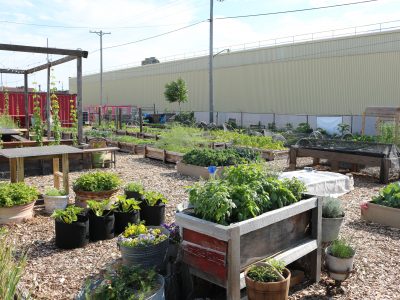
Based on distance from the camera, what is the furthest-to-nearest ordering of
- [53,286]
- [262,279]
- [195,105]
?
1. [195,105]
2. [53,286]
3. [262,279]

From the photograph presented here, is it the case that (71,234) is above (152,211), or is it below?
below

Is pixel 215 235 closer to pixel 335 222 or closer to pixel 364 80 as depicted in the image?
pixel 335 222

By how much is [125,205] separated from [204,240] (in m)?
2.16

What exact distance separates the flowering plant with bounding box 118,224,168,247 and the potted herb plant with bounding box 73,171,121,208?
2220mm

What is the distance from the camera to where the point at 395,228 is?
5969 millimetres

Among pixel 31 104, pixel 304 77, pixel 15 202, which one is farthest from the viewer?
pixel 304 77

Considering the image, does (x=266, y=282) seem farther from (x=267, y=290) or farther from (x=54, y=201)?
(x=54, y=201)

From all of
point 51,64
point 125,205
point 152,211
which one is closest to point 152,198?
point 152,211

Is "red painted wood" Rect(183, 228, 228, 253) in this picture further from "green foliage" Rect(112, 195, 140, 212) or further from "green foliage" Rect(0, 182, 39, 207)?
"green foliage" Rect(0, 182, 39, 207)

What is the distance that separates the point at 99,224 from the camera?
16.9 ft

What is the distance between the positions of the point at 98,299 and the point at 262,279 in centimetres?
131

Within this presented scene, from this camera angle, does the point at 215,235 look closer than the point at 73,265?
Yes

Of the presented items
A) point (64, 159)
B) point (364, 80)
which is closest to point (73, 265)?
point (64, 159)

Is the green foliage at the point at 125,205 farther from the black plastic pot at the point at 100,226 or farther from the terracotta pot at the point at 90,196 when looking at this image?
the terracotta pot at the point at 90,196
